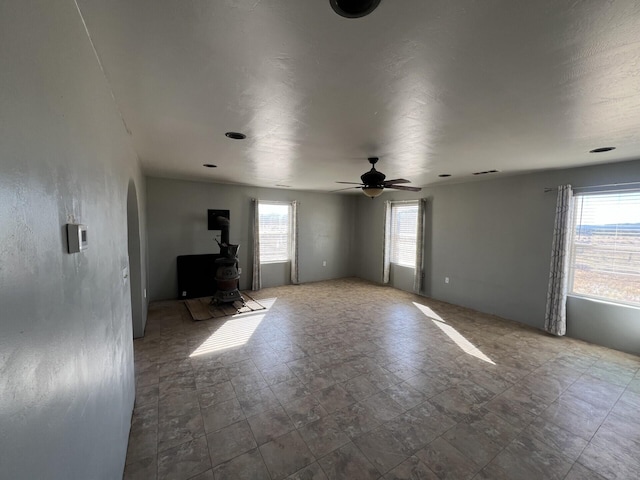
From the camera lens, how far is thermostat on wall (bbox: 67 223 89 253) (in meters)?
0.86

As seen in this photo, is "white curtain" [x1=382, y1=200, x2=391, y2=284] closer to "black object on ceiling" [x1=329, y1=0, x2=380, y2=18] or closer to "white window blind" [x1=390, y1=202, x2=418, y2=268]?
"white window blind" [x1=390, y1=202, x2=418, y2=268]

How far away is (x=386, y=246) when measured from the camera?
22.4 ft

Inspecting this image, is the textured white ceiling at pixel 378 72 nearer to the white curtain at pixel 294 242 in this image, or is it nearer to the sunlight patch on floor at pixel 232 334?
the sunlight patch on floor at pixel 232 334

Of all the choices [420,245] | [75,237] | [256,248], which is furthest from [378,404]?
[256,248]

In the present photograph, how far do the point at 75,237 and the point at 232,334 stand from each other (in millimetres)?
3362

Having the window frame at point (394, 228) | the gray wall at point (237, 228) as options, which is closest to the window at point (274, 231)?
the gray wall at point (237, 228)

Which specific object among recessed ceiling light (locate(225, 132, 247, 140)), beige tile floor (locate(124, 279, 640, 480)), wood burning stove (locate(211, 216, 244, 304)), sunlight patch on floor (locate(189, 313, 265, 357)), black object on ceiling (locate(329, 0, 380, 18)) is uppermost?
recessed ceiling light (locate(225, 132, 247, 140))

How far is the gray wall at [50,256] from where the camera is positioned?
0.52 metres

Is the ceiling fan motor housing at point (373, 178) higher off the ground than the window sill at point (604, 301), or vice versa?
the ceiling fan motor housing at point (373, 178)

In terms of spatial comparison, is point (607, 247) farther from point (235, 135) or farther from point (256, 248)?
point (256, 248)

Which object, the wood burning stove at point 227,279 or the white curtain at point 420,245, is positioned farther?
the white curtain at point 420,245

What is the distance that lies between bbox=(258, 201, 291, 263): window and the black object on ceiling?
18.3 feet

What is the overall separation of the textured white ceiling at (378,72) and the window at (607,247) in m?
1.00

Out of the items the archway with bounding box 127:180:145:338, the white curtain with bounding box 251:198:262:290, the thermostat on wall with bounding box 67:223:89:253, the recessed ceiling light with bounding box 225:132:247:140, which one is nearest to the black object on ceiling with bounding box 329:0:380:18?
the thermostat on wall with bounding box 67:223:89:253
